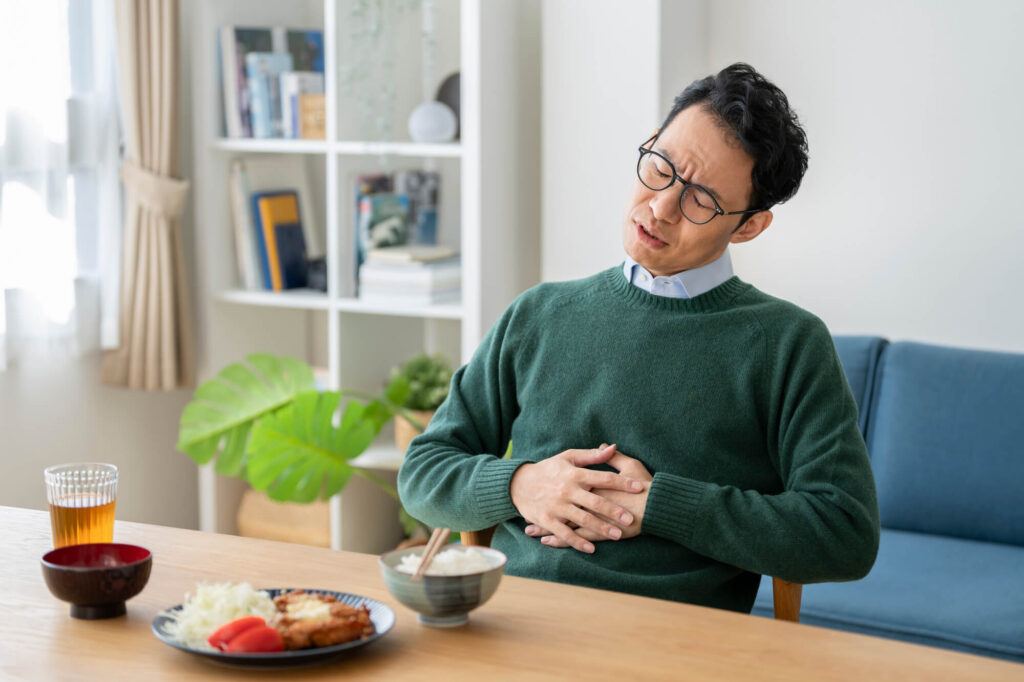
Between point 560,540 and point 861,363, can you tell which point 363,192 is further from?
point 560,540

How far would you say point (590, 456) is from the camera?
4.76ft

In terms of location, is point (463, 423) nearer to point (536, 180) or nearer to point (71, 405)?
point (536, 180)

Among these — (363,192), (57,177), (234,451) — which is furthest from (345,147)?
(234,451)

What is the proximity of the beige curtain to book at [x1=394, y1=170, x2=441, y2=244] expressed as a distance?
0.64 meters

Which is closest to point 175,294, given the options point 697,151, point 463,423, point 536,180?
point 536,180

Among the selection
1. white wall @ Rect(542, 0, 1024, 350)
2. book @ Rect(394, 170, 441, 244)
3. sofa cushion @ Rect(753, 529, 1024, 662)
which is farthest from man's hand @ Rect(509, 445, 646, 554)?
book @ Rect(394, 170, 441, 244)

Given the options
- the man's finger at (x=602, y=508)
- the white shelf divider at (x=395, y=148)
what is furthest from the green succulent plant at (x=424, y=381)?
the man's finger at (x=602, y=508)

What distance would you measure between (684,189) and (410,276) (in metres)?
1.57

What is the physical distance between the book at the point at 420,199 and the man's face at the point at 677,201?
1680mm

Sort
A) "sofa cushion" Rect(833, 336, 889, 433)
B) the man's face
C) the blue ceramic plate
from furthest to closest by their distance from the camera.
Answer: "sofa cushion" Rect(833, 336, 889, 433)
the man's face
the blue ceramic plate

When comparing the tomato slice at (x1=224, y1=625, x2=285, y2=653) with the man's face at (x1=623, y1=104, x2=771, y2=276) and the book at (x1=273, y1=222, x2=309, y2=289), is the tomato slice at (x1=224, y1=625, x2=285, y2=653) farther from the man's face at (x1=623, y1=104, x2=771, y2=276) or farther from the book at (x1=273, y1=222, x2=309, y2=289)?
the book at (x1=273, y1=222, x2=309, y2=289)

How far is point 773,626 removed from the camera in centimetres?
112

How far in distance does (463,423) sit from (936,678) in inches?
30.7

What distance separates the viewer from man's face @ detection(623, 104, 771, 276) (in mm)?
1485
